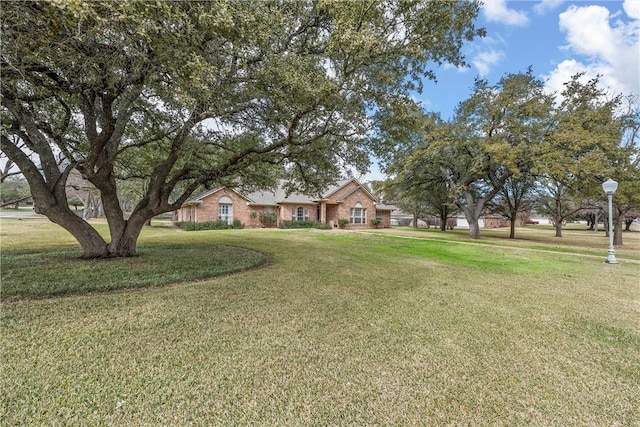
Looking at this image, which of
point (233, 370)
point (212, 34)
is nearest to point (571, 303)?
point (233, 370)

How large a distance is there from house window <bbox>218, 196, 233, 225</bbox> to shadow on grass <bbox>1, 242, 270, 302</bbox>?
52.7 ft

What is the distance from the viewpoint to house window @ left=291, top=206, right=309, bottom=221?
2811 cm

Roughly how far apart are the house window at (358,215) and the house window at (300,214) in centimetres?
471

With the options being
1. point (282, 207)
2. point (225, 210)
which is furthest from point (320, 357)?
point (282, 207)

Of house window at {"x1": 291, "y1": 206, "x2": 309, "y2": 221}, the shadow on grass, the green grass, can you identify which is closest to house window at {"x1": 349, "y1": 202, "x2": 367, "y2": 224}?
house window at {"x1": 291, "y1": 206, "x2": 309, "y2": 221}

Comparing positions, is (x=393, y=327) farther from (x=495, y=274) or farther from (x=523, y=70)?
(x=523, y=70)

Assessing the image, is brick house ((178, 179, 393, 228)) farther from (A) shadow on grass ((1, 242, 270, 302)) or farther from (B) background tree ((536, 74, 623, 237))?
(B) background tree ((536, 74, 623, 237))

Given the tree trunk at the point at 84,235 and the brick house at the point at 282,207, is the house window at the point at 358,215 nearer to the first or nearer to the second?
the brick house at the point at 282,207

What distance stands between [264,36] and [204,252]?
314 inches

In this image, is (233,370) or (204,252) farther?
(204,252)

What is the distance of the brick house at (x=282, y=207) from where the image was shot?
84.0 ft

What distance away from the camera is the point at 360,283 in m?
6.80

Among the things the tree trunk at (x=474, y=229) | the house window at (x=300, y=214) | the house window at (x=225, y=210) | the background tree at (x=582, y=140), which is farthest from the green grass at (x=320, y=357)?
the house window at (x=300, y=214)

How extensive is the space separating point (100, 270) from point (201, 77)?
5.89 metres
